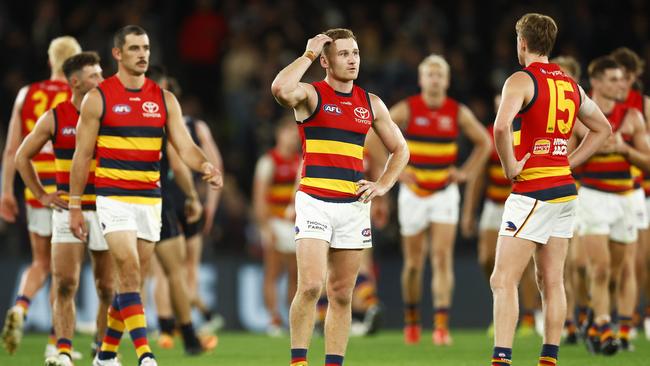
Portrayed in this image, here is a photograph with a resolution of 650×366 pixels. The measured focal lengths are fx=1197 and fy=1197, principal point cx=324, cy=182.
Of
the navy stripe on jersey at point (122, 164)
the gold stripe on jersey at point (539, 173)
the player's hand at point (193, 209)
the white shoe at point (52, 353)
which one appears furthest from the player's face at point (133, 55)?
the gold stripe on jersey at point (539, 173)

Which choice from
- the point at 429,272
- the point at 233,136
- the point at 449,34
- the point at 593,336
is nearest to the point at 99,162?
the point at 593,336

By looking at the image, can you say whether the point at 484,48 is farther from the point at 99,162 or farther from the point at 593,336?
the point at 99,162

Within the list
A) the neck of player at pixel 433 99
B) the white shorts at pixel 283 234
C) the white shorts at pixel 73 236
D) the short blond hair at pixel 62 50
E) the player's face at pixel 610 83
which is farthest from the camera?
the white shorts at pixel 283 234

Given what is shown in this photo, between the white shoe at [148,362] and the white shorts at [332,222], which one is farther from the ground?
the white shorts at [332,222]

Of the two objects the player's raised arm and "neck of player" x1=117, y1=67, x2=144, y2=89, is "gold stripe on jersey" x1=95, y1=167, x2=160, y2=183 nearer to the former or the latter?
"neck of player" x1=117, y1=67, x2=144, y2=89

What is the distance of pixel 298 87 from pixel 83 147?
1.86m

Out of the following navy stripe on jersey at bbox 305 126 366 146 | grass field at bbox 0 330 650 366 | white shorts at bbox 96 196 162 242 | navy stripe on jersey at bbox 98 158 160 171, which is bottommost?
grass field at bbox 0 330 650 366

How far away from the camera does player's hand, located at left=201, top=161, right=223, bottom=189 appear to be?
29.9 ft

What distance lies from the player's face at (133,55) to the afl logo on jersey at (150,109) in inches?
10.5

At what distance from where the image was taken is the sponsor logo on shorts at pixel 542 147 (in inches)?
338

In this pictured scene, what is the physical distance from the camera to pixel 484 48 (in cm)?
2098

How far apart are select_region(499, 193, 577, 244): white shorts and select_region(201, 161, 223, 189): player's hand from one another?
7.22ft

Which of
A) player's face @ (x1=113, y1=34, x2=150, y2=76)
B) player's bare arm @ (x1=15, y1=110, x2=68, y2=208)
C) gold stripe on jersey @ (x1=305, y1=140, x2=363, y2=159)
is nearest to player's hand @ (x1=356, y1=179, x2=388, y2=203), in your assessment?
gold stripe on jersey @ (x1=305, y1=140, x2=363, y2=159)

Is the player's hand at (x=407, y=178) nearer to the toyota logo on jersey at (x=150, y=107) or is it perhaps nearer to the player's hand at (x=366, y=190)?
the toyota logo on jersey at (x=150, y=107)
